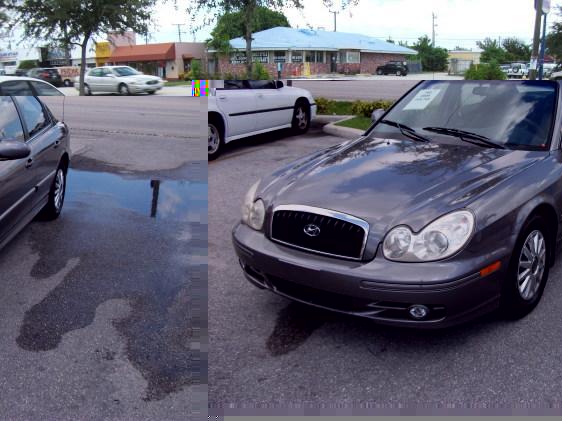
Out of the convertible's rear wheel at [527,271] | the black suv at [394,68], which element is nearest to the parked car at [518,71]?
the black suv at [394,68]

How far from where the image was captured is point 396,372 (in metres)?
2.98

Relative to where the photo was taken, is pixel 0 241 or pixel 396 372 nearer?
pixel 396 372

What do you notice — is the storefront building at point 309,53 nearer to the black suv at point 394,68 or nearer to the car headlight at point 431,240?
the black suv at point 394,68

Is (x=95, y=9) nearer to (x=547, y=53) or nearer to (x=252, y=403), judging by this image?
(x=252, y=403)

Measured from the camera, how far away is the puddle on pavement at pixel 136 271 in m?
3.09

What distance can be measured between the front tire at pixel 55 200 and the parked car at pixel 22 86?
2.58 feet

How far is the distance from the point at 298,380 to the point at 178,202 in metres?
4.24

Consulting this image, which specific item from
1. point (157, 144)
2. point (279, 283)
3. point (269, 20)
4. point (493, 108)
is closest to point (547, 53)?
point (269, 20)

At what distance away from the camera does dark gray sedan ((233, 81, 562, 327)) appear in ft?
9.81

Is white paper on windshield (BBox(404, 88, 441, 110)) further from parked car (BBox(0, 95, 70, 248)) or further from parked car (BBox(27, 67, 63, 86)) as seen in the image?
parked car (BBox(27, 67, 63, 86))

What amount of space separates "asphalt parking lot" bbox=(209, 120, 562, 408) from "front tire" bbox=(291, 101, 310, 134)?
750 cm

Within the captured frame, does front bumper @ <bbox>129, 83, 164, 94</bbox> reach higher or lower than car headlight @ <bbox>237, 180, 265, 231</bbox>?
higher

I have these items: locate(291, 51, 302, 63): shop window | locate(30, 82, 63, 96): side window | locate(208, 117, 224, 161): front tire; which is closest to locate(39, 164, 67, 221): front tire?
locate(30, 82, 63, 96): side window

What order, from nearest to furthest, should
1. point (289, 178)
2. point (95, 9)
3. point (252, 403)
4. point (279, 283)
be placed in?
point (252, 403)
point (279, 283)
point (289, 178)
point (95, 9)
